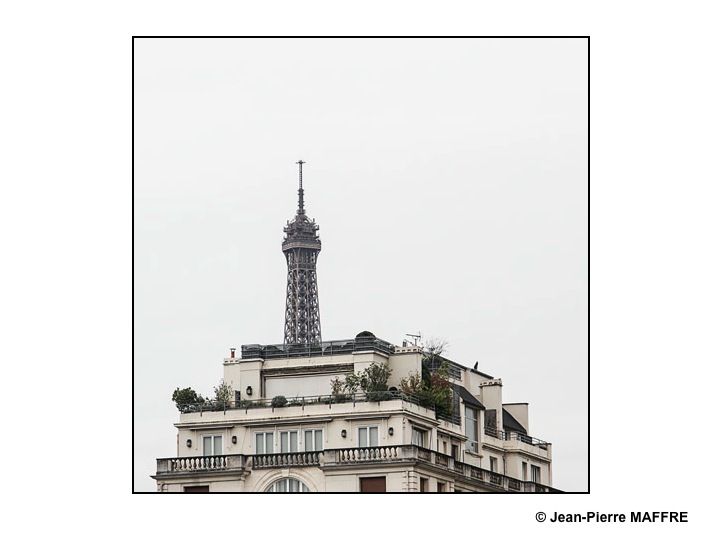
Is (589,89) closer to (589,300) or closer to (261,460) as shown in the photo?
(589,300)

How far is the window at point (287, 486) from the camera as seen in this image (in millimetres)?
85812

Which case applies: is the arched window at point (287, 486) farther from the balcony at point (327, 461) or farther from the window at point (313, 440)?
the window at point (313, 440)

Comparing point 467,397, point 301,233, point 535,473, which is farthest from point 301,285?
point 467,397

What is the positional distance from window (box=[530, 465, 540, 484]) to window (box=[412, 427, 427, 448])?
43.7ft

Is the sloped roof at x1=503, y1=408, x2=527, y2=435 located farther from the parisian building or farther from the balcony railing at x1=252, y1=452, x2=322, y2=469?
the balcony railing at x1=252, y1=452, x2=322, y2=469

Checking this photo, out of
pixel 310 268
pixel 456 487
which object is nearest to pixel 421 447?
pixel 456 487

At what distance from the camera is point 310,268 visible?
139 metres

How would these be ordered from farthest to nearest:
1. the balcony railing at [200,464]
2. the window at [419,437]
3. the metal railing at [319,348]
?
1. the metal railing at [319,348]
2. the balcony railing at [200,464]
3. the window at [419,437]

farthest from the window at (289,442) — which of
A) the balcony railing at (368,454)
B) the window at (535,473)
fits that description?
the window at (535,473)

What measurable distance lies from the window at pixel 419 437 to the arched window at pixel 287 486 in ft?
15.0

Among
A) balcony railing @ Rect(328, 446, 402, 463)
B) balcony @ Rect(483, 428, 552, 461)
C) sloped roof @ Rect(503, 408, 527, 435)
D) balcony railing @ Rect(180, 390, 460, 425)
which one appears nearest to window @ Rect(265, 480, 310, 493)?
balcony railing @ Rect(328, 446, 402, 463)

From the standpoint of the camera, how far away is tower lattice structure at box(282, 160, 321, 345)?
133125 millimetres

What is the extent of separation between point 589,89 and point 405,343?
19129 mm

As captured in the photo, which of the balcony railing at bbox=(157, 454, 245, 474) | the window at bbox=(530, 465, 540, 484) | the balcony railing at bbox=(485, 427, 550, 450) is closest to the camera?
the balcony railing at bbox=(157, 454, 245, 474)
